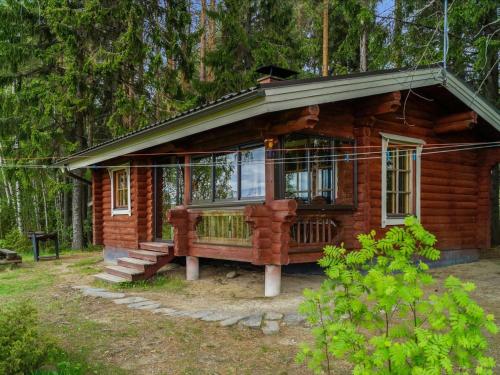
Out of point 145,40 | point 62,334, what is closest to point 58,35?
point 145,40

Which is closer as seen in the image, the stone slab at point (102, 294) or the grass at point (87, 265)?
the stone slab at point (102, 294)

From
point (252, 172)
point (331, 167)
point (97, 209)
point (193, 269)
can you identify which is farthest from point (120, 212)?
point (331, 167)

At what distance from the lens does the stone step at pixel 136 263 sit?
8320 mm

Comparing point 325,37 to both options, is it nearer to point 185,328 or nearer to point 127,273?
point 127,273

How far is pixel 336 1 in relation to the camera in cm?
1213

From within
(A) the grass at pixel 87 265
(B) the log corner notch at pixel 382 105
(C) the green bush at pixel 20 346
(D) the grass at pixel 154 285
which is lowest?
(A) the grass at pixel 87 265

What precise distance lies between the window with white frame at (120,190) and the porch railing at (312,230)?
18.5 ft

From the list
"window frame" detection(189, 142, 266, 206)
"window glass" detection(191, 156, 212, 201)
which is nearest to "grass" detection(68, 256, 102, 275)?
"window glass" detection(191, 156, 212, 201)

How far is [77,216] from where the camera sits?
576 inches

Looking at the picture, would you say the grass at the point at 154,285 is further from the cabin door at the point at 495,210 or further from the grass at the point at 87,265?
the cabin door at the point at 495,210

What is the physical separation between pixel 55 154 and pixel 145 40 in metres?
4.82

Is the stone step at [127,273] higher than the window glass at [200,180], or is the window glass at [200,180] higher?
the window glass at [200,180]

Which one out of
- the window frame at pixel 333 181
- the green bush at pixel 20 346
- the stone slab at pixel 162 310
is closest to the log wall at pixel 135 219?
the stone slab at pixel 162 310

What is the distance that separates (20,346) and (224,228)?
173 inches
